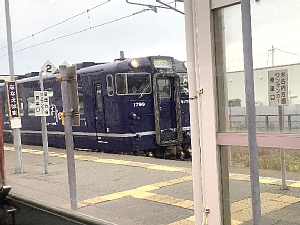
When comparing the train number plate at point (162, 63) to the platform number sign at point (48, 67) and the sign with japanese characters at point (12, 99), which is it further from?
the sign with japanese characters at point (12, 99)

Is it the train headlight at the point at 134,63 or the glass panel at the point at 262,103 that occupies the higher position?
the train headlight at the point at 134,63

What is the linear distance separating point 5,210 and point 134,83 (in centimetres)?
612

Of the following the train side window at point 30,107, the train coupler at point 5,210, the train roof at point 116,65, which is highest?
the train roof at point 116,65

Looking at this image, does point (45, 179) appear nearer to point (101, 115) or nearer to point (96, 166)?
point (96, 166)

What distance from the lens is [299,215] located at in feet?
7.78

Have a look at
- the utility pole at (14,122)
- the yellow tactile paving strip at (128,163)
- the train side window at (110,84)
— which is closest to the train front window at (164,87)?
the train side window at (110,84)

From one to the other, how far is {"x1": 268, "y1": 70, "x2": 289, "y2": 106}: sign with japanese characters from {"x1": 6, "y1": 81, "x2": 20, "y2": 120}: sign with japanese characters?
5.62 metres

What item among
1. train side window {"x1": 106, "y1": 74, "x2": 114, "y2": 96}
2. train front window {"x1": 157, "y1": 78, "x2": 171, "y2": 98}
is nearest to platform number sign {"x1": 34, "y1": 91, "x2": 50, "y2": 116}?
train side window {"x1": 106, "y1": 74, "x2": 114, "y2": 96}

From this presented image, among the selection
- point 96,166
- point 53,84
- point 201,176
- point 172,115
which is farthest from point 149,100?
point 201,176

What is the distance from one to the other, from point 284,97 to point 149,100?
281 inches

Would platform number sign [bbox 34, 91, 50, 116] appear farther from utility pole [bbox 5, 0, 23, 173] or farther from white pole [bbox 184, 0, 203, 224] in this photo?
white pole [bbox 184, 0, 203, 224]

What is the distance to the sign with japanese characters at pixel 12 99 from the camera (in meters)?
6.90

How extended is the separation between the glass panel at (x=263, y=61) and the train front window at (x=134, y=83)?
21.6ft

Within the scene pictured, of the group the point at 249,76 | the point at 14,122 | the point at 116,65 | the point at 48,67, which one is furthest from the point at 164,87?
the point at 249,76
